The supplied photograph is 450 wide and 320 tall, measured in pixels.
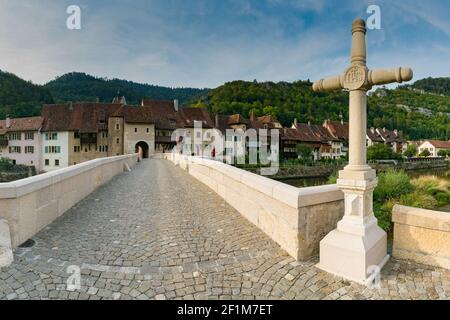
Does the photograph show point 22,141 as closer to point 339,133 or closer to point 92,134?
point 92,134

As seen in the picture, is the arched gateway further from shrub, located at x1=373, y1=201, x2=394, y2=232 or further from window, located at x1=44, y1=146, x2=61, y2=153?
shrub, located at x1=373, y1=201, x2=394, y2=232

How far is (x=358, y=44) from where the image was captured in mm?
3848

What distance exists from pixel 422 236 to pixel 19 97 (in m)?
88.6

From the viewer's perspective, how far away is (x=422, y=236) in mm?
3889

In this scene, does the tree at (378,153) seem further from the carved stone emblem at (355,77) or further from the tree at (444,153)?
the carved stone emblem at (355,77)

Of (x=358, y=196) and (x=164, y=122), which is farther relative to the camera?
(x=164, y=122)

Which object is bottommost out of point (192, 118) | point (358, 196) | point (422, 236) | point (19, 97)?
point (422, 236)

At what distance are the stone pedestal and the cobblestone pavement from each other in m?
0.17

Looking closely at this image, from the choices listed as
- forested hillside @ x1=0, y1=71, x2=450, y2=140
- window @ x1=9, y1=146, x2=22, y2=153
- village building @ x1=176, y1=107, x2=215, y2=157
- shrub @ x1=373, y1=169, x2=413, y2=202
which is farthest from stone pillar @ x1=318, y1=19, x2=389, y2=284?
window @ x1=9, y1=146, x2=22, y2=153

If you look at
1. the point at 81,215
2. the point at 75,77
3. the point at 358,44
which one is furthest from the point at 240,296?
the point at 75,77

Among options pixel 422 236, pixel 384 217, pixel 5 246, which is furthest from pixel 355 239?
pixel 384 217
